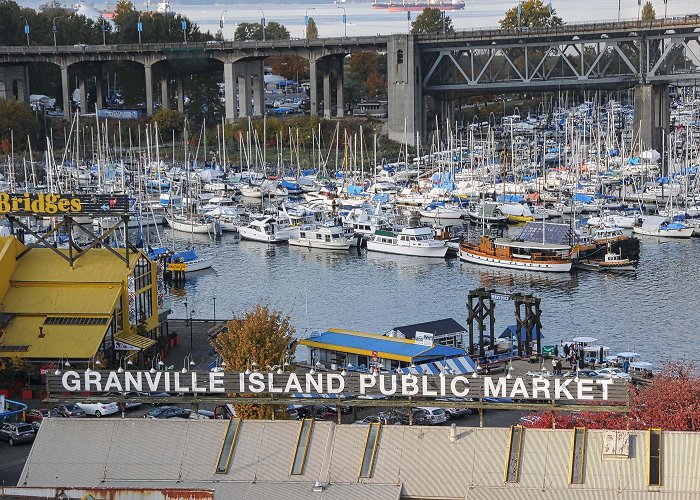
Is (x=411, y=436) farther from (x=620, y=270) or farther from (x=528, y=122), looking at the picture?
(x=528, y=122)

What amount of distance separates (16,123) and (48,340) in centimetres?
7382

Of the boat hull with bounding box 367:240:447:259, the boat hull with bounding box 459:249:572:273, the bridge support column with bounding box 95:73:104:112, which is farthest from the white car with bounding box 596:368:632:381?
the bridge support column with bounding box 95:73:104:112

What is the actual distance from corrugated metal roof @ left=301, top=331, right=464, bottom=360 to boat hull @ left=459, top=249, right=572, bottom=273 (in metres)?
22.7

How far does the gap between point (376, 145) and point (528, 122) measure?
26051 millimetres

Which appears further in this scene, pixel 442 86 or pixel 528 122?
pixel 528 122

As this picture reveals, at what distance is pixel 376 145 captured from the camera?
116000 mm

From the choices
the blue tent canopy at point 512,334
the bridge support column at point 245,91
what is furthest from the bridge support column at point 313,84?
the blue tent canopy at point 512,334

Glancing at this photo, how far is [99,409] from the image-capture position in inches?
1668

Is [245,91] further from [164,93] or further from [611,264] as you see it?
[611,264]

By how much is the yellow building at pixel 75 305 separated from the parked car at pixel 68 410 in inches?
147

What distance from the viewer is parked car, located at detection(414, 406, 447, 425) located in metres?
41.3

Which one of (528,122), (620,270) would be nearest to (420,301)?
(620,270)

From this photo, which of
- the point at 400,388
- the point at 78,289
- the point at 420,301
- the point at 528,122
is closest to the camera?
the point at 400,388

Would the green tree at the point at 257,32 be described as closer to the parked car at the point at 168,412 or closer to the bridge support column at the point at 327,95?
the bridge support column at the point at 327,95
